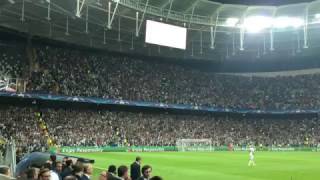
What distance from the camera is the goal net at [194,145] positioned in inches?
2421

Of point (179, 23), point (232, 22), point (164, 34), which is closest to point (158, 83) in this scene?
point (179, 23)

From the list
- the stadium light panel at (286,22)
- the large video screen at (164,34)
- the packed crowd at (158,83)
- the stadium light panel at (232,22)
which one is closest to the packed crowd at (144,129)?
the packed crowd at (158,83)

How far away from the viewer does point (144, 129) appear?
207 feet

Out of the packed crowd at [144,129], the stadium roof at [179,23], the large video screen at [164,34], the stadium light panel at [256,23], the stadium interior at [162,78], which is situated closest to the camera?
the large video screen at [164,34]

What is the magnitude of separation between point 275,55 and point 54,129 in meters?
36.6

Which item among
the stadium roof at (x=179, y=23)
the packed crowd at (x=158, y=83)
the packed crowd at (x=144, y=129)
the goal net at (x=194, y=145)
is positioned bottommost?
the goal net at (x=194, y=145)

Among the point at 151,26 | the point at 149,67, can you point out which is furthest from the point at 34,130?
the point at 149,67

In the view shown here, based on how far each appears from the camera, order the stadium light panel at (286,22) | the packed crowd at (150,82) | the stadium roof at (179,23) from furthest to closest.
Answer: the stadium light panel at (286,22)
the packed crowd at (150,82)
the stadium roof at (179,23)

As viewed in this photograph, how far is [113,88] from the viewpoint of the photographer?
65.7 meters

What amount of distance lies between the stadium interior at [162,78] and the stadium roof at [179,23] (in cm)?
15

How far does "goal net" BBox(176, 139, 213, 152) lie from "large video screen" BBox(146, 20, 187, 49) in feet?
53.2

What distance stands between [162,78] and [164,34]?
24.1m

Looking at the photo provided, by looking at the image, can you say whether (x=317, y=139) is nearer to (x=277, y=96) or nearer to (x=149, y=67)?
(x=277, y=96)

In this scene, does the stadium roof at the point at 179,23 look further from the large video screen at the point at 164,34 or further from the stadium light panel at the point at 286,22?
the large video screen at the point at 164,34
